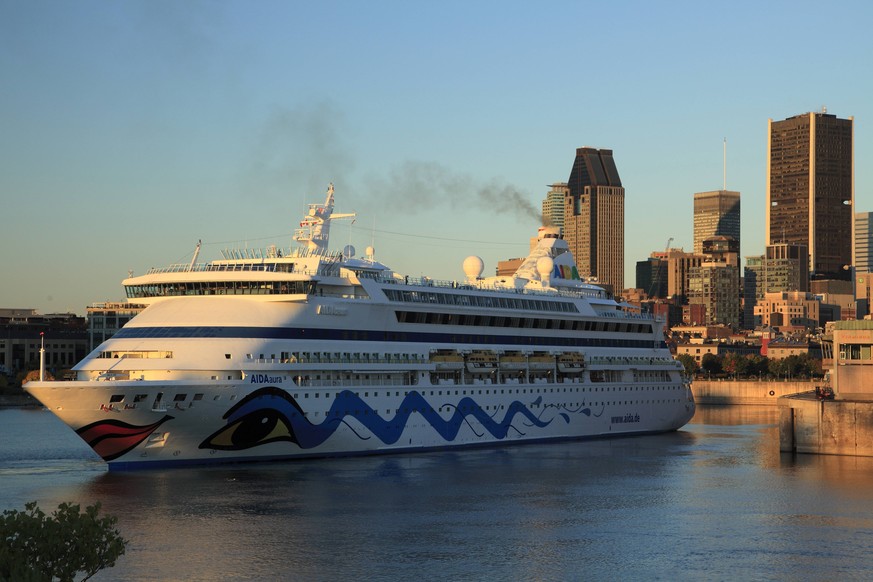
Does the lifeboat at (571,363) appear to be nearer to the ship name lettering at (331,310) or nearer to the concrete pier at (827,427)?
the concrete pier at (827,427)

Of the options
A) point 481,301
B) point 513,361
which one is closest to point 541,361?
point 513,361

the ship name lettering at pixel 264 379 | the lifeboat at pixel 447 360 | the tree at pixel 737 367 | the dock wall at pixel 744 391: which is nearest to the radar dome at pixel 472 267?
the lifeboat at pixel 447 360

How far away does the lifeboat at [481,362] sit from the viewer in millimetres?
63812

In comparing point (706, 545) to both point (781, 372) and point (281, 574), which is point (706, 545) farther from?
point (781, 372)

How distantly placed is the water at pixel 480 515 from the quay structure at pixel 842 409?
1.49 meters

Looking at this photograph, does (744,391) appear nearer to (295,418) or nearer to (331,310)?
(331,310)

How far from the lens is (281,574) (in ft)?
109

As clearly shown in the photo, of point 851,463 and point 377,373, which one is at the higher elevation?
point 377,373

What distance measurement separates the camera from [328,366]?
54844 mm

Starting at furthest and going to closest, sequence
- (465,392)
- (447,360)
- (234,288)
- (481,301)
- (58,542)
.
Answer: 1. (481,301)
2. (465,392)
3. (447,360)
4. (234,288)
5. (58,542)

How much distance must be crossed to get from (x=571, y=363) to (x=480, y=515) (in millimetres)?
29447

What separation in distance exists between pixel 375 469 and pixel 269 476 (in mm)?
5250

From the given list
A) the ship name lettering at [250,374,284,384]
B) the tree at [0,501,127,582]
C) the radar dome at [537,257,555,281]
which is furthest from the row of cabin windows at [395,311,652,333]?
the tree at [0,501,127,582]

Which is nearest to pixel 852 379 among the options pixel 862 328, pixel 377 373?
pixel 862 328
